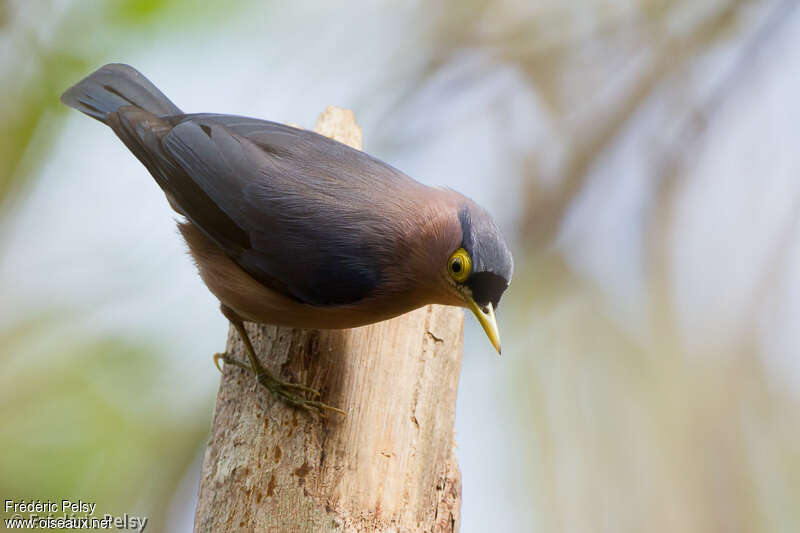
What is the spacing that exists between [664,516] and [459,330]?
2.41m

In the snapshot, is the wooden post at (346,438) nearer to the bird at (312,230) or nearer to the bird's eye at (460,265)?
the bird at (312,230)

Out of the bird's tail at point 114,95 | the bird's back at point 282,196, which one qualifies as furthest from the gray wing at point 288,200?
the bird's tail at point 114,95

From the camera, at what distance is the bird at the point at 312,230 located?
3264mm

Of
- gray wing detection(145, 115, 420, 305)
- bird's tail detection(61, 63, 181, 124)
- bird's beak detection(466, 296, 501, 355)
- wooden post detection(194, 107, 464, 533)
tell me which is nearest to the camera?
wooden post detection(194, 107, 464, 533)

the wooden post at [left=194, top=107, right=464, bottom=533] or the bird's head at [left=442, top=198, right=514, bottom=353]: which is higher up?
the bird's head at [left=442, top=198, right=514, bottom=353]

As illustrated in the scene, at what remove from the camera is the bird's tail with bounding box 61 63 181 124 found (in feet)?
12.7

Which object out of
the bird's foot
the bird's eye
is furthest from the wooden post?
the bird's eye

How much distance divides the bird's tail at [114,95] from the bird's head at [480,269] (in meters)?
1.78

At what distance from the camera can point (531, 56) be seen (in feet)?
20.6

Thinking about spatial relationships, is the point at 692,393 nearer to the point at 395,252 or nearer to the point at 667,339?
the point at 667,339

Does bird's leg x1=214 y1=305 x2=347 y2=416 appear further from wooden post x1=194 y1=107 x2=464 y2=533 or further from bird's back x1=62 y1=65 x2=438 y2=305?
bird's back x1=62 y1=65 x2=438 y2=305

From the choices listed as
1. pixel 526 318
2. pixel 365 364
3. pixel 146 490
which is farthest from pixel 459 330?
pixel 146 490

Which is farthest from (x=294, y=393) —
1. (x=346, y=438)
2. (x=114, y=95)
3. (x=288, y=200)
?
(x=114, y=95)

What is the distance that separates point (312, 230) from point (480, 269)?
78cm
